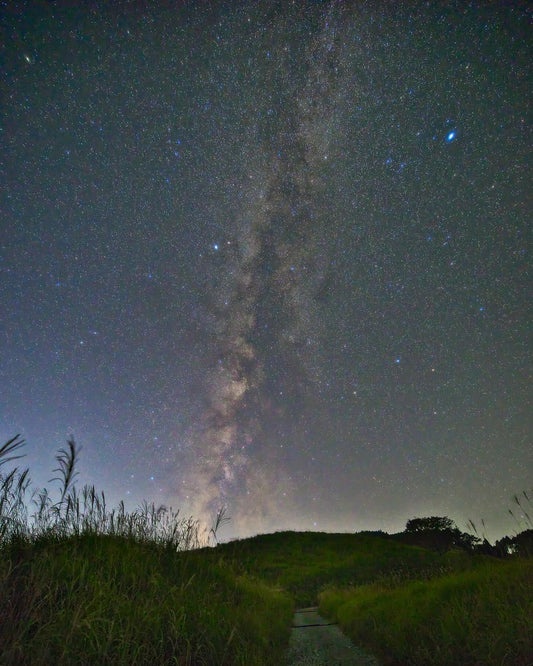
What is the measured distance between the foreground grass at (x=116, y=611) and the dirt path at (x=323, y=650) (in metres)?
0.42

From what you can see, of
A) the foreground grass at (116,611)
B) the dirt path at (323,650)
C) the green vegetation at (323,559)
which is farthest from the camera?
the green vegetation at (323,559)

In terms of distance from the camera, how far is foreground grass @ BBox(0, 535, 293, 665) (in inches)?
106

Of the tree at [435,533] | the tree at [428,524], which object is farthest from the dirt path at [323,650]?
the tree at [428,524]

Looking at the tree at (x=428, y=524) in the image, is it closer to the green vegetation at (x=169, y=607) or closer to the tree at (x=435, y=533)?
the tree at (x=435, y=533)

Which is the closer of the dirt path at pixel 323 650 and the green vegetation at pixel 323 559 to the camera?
the dirt path at pixel 323 650

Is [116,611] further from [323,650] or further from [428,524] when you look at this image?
[428,524]

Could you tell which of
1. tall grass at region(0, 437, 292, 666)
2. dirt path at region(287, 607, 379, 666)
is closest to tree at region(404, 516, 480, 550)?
dirt path at region(287, 607, 379, 666)

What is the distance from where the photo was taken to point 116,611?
10.3ft

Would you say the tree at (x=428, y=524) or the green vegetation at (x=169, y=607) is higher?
the tree at (x=428, y=524)

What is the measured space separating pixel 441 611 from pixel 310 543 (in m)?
41.6

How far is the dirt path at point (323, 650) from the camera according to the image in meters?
5.82

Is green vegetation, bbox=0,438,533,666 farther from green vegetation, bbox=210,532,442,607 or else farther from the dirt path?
green vegetation, bbox=210,532,442,607

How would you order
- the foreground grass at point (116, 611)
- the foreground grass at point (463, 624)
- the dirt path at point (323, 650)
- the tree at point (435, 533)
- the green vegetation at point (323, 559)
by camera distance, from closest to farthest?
the foreground grass at point (116, 611)
the foreground grass at point (463, 624)
the dirt path at point (323, 650)
the green vegetation at point (323, 559)
the tree at point (435, 533)

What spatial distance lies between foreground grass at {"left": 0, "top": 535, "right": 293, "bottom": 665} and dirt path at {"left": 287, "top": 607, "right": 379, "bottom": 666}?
0.42 metres
